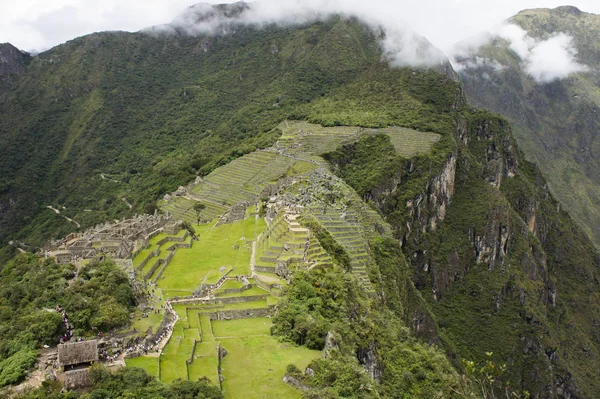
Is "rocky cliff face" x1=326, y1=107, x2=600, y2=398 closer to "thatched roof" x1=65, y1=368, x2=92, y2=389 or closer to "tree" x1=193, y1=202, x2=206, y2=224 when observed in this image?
"tree" x1=193, y1=202, x2=206, y2=224

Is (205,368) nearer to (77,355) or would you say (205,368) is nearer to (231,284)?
(77,355)

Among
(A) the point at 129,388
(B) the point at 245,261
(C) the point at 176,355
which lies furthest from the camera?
(B) the point at 245,261

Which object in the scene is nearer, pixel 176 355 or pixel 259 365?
pixel 176 355

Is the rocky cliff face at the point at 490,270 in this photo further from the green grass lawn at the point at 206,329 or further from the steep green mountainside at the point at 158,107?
the green grass lawn at the point at 206,329

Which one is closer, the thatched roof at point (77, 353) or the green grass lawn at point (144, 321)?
the thatched roof at point (77, 353)

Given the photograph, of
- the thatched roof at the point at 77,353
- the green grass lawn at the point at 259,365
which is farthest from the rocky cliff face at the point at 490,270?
the thatched roof at the point at 77,353

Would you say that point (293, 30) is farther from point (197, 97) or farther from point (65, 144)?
point (65, 144)

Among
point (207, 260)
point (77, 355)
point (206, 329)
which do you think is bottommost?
point (207, 260)

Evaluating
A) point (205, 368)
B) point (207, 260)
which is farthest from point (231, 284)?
point (205, 368)
